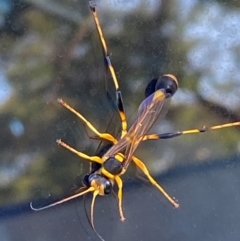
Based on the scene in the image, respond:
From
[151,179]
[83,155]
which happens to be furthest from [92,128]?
[151,179]

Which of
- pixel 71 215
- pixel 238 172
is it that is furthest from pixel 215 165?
pixel 71 215

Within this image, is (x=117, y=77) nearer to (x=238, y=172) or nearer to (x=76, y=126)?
(x=76, y=126)

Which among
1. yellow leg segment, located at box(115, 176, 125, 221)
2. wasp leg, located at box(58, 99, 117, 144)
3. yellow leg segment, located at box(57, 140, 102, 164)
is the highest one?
wasp leg, located at box(58, 99, 117, 144)

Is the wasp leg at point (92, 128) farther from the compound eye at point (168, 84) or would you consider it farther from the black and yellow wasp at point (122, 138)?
the compound eye at point (168, 84)

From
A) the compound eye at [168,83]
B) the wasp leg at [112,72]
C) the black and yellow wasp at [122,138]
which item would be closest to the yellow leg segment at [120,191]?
the black and yellow wasp at [122,138]

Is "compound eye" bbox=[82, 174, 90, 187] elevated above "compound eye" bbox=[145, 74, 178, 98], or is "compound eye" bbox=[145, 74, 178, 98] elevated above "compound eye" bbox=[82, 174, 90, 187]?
"compound eye" bbox=[145, 74, 178, 98]

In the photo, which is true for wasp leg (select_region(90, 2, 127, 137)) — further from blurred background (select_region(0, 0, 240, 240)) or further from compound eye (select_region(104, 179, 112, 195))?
→ compound eye (select_region(104, 179, 112, 195))

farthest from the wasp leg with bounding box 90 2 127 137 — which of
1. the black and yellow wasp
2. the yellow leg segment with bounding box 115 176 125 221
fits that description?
the yellow leg segment with bounding box 115 176 125 221

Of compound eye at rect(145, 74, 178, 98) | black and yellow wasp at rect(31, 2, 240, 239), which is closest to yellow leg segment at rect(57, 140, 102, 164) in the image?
black and yellow wasp at rect(31, 2, 240, 239)
